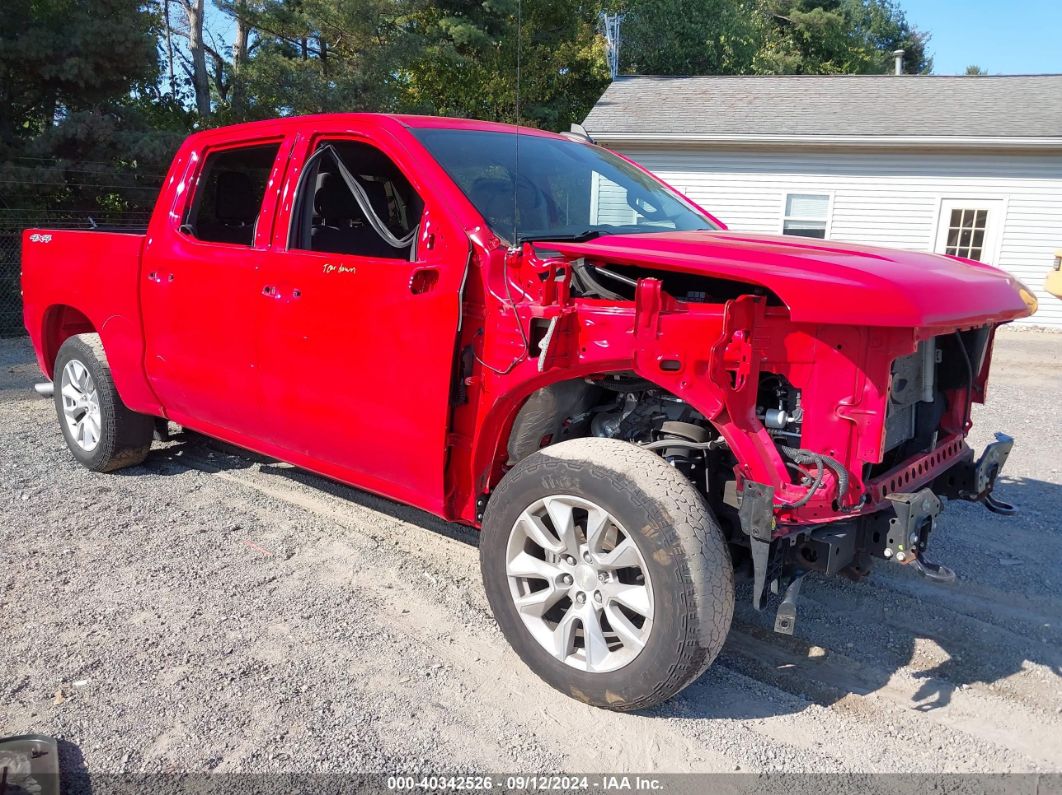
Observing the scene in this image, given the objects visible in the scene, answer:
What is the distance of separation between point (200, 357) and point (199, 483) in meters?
1.17

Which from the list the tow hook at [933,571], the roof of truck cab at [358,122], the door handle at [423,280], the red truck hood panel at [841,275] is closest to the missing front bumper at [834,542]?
the tow hook at [933,571]

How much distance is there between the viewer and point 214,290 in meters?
4.18

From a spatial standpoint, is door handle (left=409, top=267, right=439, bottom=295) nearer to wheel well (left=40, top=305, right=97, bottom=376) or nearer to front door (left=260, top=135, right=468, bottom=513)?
front door (left=260, top=135, right=468, bottom=513)

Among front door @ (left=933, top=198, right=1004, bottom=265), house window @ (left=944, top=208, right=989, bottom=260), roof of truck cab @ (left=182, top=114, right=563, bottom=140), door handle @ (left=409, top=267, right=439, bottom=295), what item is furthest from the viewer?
house window @ (left=944, top=208, right=989, bottom=260)

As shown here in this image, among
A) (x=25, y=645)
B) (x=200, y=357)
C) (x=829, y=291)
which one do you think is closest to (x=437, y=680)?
(x=25, y=645)

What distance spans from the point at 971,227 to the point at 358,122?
1397 cm

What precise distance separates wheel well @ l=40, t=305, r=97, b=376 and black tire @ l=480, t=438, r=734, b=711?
4103mm

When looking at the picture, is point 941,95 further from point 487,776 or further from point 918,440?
point 487,776

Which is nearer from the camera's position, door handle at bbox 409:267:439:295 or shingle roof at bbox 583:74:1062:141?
door handle at bbox 409:267:439:295

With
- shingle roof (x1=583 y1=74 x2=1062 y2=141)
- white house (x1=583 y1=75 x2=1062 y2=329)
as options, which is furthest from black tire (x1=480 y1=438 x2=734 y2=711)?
shingle roof (x1=583 y1=74 x2=1062 y2=141)

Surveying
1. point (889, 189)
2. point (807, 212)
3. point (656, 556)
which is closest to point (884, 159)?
point (889, 189)

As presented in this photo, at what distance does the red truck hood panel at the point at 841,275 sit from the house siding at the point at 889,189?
10.7 meters

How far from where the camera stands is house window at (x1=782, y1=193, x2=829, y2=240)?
1535cm

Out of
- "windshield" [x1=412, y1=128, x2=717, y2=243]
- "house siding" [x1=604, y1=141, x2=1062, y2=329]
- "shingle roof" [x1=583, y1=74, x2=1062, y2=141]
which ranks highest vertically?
"shingle roof" [x1=583, y1=74, x2=1062, y2=141]
